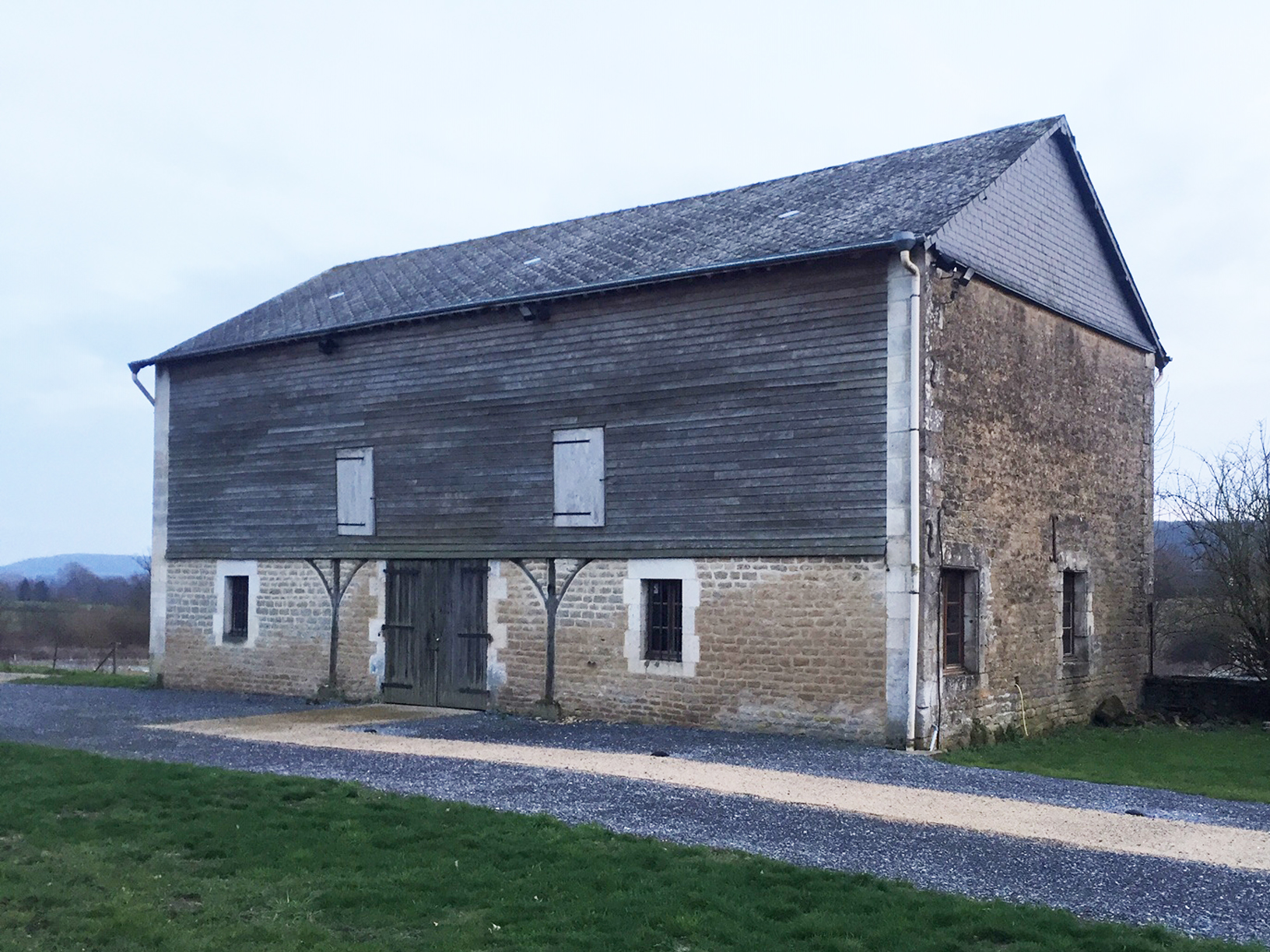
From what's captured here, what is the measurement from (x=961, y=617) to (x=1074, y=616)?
3.34 meters

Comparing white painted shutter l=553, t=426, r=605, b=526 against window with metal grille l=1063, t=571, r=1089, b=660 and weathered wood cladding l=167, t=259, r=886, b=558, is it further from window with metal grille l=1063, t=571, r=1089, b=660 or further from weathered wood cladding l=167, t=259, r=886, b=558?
window with metal grille l=1063, t=571, r=1089, b=660

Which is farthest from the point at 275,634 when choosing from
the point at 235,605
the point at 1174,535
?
the point at 1174,535

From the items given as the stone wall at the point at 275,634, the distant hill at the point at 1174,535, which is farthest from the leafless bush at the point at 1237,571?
the stone wall at the point at 275,634

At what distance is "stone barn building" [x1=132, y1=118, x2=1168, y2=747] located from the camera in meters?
13.4

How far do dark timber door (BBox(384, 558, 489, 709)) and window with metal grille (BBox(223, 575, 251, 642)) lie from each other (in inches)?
130

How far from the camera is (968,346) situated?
14.3 m

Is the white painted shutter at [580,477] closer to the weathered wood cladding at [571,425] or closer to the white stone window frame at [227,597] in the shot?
the weathered wood cladding at [571,425]

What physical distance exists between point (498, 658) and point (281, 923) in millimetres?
9938

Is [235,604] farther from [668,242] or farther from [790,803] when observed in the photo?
[790,803]

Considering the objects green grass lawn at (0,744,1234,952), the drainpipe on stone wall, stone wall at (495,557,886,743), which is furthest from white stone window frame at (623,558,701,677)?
green grass lawn at (0,744,1234,952)

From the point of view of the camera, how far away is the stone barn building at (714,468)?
529 inches

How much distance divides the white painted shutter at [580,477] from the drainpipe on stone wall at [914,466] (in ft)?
13.1

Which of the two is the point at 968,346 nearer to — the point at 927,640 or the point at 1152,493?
the point at 927,640

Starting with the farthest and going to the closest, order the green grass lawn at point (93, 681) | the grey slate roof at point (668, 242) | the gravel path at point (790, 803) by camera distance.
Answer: the green grass lawn at point (93, 681)
the grey slate roof at point (668, 242)
the gravel path at point (790, 803)
